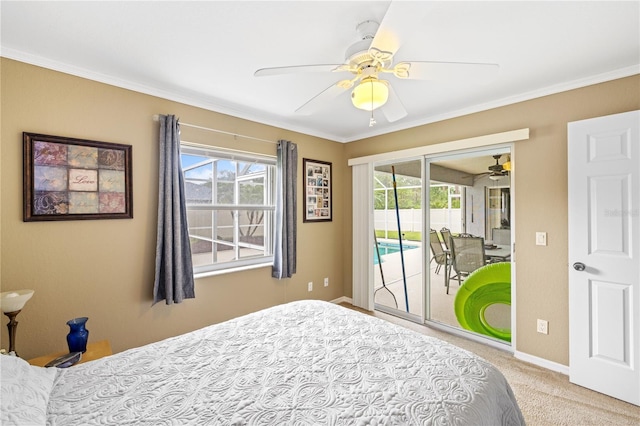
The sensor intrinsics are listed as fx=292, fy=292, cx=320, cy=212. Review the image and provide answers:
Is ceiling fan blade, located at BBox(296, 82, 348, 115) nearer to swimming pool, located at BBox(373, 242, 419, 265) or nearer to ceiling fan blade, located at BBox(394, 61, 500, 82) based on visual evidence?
ceiling fan blade, located at BBox(394, 61, 500, 82)

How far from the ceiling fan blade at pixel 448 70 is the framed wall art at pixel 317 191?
2.31 m

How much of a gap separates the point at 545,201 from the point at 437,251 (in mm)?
1179

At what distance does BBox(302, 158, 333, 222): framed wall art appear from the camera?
379 centimetres

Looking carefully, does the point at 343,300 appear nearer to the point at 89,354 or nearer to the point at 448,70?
the point at 89,354

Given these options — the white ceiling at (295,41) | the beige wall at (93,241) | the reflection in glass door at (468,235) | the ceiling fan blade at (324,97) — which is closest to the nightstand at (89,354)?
the beige wall at (93,241)

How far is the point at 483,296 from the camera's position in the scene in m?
3.03

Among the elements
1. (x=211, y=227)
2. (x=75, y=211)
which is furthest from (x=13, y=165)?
(x=211, y=227)

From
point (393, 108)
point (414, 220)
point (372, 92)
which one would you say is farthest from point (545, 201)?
point (372, 92)

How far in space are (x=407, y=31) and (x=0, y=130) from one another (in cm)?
255

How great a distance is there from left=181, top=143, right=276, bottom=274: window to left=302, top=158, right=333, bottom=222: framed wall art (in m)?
0.48

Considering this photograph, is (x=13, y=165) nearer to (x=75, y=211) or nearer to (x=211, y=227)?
(x=75, y=211)

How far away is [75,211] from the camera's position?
2166 millimetres

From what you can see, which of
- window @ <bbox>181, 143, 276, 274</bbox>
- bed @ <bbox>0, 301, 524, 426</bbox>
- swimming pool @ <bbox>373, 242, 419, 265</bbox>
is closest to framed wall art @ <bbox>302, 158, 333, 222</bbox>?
window @ <bbox>181, 143, 276, 274</bbox>

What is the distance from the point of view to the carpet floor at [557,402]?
1924 mm
